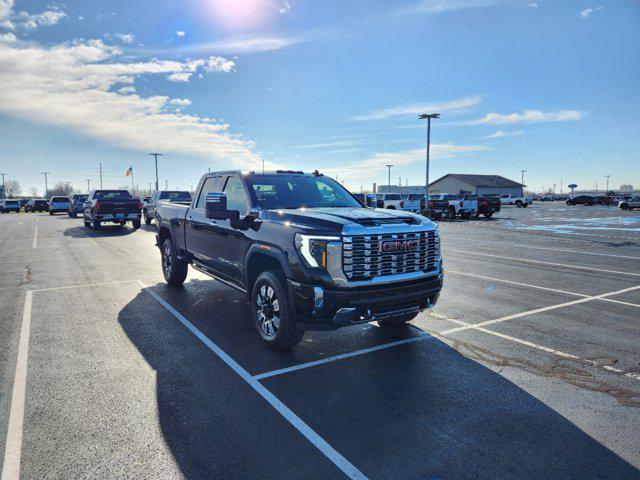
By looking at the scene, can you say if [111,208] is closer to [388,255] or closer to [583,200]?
[388,255]

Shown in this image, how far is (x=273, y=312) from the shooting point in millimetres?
4867

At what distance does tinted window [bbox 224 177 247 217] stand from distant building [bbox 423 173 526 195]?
3265 inches

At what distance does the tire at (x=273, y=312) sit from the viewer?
4590 millimetres

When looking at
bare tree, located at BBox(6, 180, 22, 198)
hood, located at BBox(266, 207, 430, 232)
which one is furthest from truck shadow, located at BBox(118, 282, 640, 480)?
bare tree, located at BBox(6, 180, 22, 198)

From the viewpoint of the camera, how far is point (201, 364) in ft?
14.8

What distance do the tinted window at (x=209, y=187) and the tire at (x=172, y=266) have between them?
1386 millimetres

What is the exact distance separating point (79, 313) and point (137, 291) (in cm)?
152

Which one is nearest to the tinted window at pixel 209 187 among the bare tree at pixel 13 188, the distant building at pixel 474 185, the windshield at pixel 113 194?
the windshield at pixel 113 194

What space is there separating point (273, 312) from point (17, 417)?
2.46m

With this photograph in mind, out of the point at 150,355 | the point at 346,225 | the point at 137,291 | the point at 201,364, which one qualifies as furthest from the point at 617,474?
the point at 137,291

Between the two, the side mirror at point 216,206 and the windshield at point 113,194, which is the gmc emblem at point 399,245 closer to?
the side mirror at point 216,206

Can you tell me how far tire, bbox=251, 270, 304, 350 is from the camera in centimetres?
459

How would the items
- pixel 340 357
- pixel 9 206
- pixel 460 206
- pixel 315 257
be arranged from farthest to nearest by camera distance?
1. pixel 9 206
2. pixel 460 206
3. pixel 340 357
4. pixel 315 257

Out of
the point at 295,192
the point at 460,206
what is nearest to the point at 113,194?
the point at 295,192
